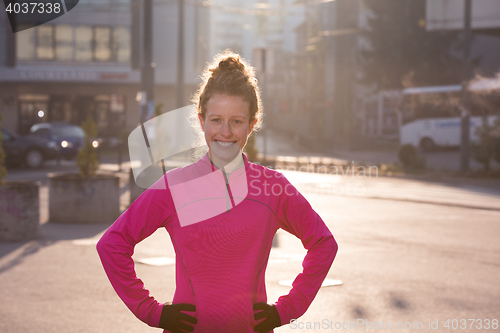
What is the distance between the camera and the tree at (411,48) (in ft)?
147

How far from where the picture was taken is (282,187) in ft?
8.59

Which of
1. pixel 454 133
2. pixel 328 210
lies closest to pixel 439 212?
pixel 328 210

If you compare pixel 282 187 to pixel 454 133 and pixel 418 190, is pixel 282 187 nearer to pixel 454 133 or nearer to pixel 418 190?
pixel 418 190

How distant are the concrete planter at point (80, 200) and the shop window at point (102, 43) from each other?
37623 mm

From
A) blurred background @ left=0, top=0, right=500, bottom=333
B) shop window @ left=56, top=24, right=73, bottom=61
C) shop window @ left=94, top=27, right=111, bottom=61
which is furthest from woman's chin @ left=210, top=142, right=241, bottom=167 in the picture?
shop window @ left=94, top=27, right=111, bottom=61

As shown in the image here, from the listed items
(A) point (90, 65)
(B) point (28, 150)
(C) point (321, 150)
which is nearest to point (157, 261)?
(B) point (28, 150)


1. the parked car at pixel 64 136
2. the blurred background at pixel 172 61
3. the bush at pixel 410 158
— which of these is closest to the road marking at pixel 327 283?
the bush at pixel 410 158

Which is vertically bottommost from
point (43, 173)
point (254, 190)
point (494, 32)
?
point (43, 173)

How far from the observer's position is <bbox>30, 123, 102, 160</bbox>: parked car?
86.7 ft

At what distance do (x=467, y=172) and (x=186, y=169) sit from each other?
68.3 feet

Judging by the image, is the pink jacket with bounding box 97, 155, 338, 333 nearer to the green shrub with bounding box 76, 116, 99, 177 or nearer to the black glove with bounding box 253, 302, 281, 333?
the black glove with bounding box 253, 302, 281, 333

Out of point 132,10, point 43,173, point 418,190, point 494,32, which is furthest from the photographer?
point 132,10

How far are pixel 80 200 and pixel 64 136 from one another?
16911 millimetres

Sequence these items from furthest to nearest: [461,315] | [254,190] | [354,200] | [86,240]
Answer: [354,200] → [86,240] → [461,315] → [254,190]
